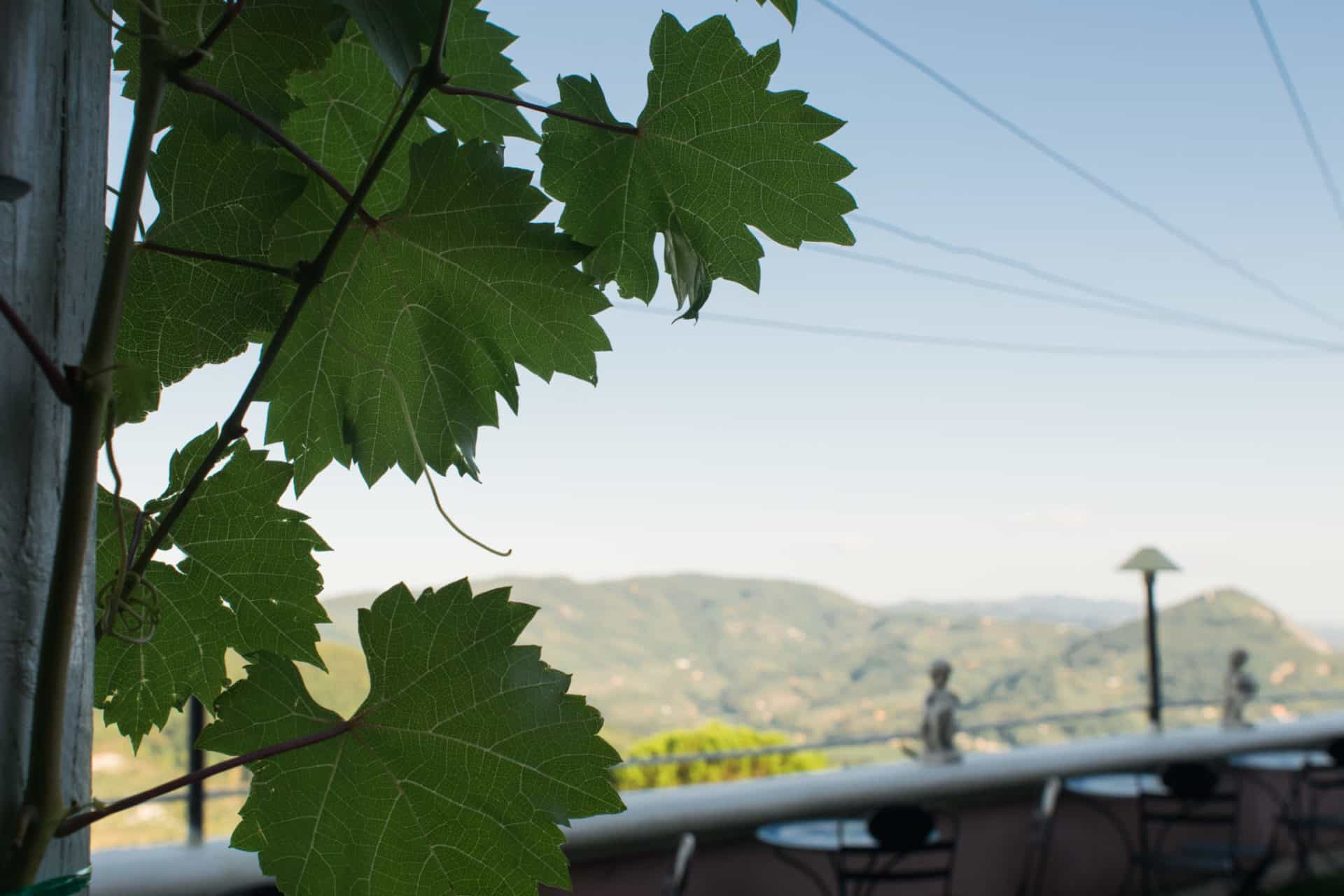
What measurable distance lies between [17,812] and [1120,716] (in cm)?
703

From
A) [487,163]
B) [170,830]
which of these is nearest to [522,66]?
[487,163]

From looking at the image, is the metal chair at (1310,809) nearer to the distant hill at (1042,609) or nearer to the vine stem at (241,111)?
the distant hill at (1042,609)

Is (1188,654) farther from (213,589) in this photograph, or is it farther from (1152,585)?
(213,589)

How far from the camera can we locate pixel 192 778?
0.24m

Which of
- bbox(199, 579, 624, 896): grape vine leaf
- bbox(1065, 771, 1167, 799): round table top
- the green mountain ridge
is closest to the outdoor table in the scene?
bbox(1065, 771, 1167, 799): round table top

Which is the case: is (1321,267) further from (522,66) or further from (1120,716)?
(522,66)

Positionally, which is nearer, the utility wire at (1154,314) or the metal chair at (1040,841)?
the metal chair at (1040,841)

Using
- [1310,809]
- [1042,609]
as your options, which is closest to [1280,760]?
[1310,809]

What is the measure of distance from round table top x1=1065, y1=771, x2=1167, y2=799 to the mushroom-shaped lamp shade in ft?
5.58

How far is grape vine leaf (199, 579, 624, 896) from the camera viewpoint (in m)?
0.30

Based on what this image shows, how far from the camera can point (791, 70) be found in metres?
0.37

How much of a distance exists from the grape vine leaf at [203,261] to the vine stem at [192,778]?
0.34 ft

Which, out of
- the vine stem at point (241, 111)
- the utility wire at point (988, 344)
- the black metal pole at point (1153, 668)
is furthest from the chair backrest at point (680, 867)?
the utility wire at point (988, 344)

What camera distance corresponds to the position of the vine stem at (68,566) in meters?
0.21
